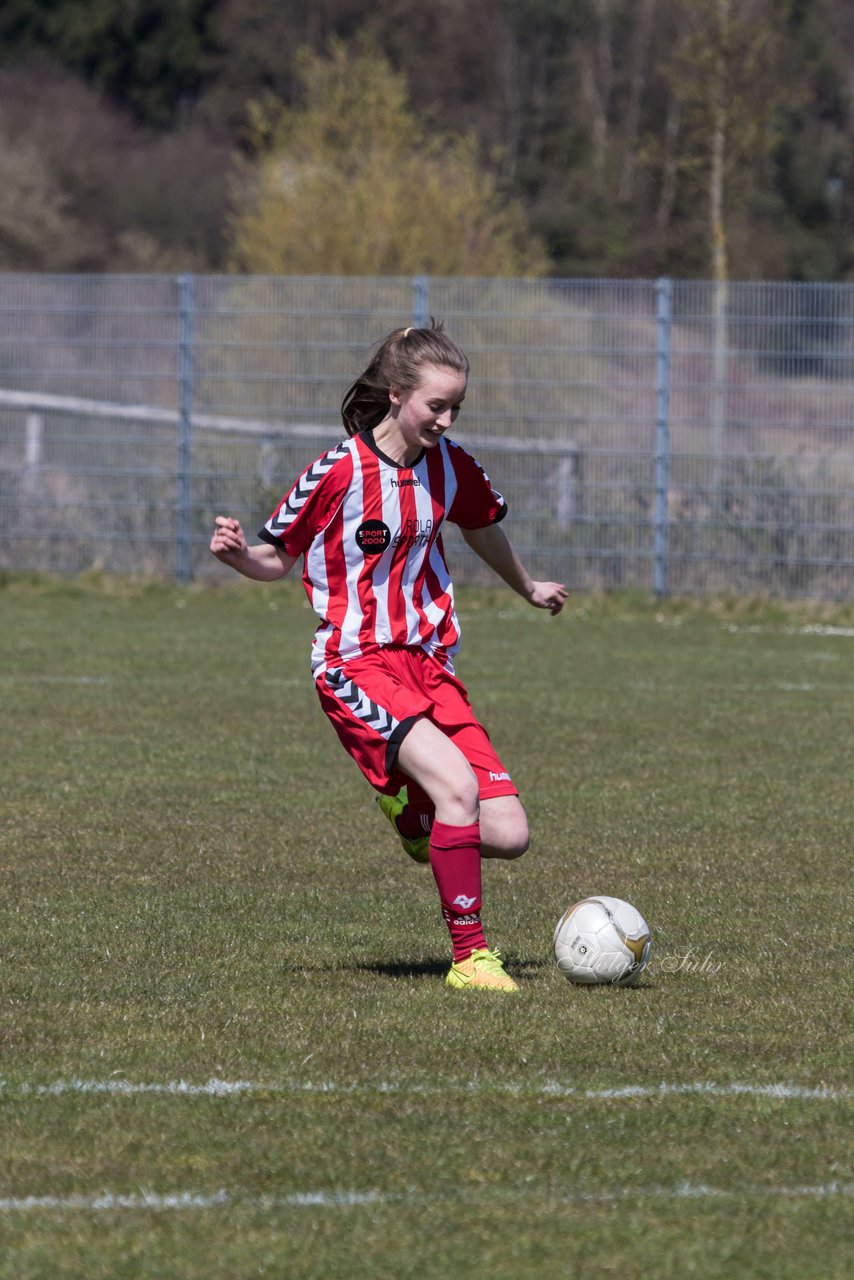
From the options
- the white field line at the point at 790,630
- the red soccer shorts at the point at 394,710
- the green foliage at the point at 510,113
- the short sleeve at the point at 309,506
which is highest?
the green foliage at the point at 510,113

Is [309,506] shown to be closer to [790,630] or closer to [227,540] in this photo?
[227,540]

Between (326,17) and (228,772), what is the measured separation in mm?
64140

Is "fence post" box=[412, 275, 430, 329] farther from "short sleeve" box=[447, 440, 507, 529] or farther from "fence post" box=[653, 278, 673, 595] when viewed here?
"short sleeve" box=[447, 440, 507, 529]

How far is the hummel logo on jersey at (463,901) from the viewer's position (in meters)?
5.53

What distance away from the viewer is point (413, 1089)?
175 inches

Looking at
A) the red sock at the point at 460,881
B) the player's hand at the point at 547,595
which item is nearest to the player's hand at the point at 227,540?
the red sock at the point at 460,881

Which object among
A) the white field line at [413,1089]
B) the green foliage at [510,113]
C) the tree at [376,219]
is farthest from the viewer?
the green foliage at [510,113]

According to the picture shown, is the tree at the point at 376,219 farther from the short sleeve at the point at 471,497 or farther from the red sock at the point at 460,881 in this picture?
the red sock at the point at 460,881

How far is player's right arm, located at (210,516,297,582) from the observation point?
18.5ft

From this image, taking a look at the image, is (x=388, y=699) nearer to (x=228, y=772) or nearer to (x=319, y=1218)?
(x=319, y=1218)

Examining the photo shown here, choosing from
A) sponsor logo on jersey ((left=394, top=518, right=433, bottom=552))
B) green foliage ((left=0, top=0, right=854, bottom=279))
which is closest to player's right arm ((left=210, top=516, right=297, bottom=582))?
sponsor logo on jersey ((left=394, top=518, right=433, bottom=552))

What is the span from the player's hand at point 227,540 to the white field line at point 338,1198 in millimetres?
2229

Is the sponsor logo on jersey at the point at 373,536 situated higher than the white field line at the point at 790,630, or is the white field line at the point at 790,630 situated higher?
the sponsor logo on jersey at the point at 373,536

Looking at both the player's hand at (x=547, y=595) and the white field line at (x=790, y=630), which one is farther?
the white field line at (x=790, y=630)
